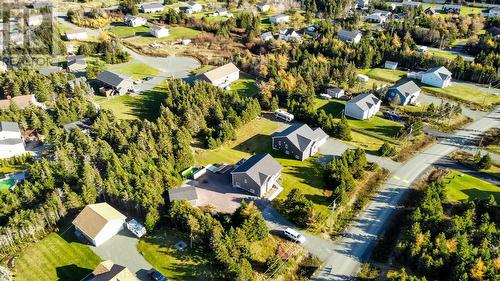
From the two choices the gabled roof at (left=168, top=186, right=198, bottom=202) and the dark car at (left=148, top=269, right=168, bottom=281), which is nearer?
the dark car at (left=148, top=269, right=168, bottom=281)

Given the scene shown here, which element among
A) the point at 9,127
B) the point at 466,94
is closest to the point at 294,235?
the point at 9,127

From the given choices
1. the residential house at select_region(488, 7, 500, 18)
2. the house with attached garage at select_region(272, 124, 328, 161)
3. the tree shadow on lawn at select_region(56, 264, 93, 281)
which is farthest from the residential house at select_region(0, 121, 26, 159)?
the residential house at select_region(488, 7, 500, 18)

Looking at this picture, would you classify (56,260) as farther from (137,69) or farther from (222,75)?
(137,69)

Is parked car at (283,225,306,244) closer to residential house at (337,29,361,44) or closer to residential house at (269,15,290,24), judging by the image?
residential house at (337,29,361,44)

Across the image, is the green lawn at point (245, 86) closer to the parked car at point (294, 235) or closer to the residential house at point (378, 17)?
the parked car at point (294, 235)

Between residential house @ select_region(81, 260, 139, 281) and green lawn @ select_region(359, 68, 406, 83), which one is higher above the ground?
green lawn @ select_region(359, 68, 406, 83)

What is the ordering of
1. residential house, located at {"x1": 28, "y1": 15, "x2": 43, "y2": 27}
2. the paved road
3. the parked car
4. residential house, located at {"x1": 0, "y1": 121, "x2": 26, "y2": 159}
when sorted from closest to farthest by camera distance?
1. the paved road
2. the parked car
3. residential house, located at {"x1": 0, "y1": 121, "x2": 26, "y2": 159}
4. residential house, located at {"x1": 28, "y1": 15, "x2": 43, "y2": 27}

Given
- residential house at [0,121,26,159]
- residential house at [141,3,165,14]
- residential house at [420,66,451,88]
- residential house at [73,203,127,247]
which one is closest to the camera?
residential house at [73,203,127,247]

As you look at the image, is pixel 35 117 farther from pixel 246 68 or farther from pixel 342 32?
pixel 342 32
